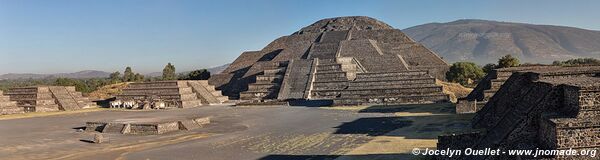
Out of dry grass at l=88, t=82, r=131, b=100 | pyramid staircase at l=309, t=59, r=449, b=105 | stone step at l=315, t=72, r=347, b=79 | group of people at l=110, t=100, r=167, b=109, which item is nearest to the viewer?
pyramid staircase at l=309, t=59, r=449, b=105

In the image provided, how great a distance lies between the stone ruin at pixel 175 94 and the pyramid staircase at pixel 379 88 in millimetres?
9548

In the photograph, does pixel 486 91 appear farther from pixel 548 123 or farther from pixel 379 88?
pixel 548 123

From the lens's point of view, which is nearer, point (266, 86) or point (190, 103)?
point (190, 103)

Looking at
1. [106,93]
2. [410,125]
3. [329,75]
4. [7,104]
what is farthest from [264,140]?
[106,93]

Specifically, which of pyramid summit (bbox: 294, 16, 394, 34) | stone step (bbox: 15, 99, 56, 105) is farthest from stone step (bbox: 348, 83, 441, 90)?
pyramid summit (bbox: 294, 16, 394, 34)

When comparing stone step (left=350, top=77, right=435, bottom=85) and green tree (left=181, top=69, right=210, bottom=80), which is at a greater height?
green tree (left=181, top=69, right=210, bottom=80)

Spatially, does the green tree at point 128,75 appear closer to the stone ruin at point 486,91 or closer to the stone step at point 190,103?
the stone step at point 190,103

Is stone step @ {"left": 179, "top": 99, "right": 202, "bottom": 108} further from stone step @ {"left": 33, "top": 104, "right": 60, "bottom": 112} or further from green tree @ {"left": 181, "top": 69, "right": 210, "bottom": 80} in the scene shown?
green tree @ {"left": 181, "top": 69, "right": 210, "bottom": 80}

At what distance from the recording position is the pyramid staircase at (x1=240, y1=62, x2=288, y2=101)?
4059cm

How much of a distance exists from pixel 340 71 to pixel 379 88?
272 inches

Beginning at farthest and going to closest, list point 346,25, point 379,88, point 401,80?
point 346,25, point 401,80, point 379,88

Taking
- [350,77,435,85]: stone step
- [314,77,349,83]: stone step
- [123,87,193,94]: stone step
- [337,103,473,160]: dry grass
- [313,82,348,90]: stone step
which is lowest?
[337,103,473,160]: dry grass

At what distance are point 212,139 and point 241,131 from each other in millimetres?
2352

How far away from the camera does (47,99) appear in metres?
39.6
